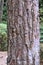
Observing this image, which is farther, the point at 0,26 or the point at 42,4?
the point at 42,4

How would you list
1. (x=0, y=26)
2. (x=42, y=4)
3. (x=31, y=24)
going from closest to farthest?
(x=31, y=24)
(x=0, y=26)
(x=42, y=4)

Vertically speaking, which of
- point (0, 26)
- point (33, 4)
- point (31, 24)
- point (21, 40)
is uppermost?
point (33, 4)

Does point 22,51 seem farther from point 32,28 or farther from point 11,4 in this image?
point 11,4

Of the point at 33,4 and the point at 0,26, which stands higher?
the point at 33,4

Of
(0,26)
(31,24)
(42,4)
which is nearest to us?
(31,24)

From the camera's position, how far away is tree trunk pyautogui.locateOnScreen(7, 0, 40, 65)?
105 inches

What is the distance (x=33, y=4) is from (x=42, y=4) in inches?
443

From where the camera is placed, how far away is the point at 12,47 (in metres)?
2.71

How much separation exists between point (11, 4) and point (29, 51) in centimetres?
59

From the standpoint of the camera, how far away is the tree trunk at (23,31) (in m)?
2.66

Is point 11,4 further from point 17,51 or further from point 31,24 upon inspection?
point 17,51

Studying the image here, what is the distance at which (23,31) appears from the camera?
267cm

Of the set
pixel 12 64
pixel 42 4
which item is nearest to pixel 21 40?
pixel 12 64

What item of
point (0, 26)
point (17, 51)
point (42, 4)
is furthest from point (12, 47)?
point (42, 4)
